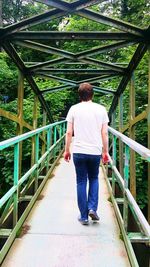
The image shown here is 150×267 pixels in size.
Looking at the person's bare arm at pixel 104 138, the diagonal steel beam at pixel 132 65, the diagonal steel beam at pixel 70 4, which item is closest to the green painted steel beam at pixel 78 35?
the diagonal steel beam at pixel 132 65

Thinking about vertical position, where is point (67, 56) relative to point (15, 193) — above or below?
above

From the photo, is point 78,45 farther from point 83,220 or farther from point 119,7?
point 83,220

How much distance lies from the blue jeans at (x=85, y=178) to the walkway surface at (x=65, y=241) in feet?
0.82

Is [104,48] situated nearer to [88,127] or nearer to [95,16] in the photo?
[95,16]

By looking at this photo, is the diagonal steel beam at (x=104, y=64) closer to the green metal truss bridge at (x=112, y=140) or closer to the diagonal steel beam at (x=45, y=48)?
the green metal truss bridge at (x=112, y=140)

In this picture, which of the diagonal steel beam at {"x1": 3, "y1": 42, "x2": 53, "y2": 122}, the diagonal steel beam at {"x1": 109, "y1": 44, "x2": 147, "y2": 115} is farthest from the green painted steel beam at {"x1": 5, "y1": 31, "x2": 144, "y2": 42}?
the diagonal steel beam at {"x1": 3, "y1": 42, "x2": 53, "y2": 122}

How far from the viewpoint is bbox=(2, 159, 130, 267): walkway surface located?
3338mm

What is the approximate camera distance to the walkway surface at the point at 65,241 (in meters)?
3.34

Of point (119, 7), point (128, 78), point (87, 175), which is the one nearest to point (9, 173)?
→ point (128, 78)

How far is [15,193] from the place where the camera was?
383 cm

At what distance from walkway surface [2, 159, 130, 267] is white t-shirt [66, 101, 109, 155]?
875mm

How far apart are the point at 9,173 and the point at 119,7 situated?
37.8ft

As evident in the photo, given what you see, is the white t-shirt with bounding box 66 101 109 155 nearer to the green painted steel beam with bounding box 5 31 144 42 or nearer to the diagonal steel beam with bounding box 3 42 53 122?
the green painted steel beam with bounding box 5 31 144 42

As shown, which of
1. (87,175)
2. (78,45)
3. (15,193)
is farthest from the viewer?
(78,45)
